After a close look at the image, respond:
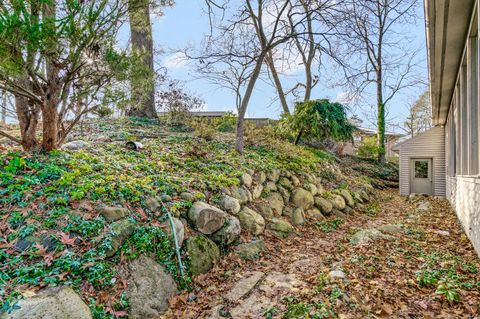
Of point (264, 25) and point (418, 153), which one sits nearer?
point (264, 25)

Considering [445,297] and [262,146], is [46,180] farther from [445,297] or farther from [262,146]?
[262,146]

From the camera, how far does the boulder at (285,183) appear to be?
6258 millimetres

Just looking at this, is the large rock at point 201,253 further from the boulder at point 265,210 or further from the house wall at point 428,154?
the house wall at point 428,154

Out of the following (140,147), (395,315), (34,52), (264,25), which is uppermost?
(264,25)

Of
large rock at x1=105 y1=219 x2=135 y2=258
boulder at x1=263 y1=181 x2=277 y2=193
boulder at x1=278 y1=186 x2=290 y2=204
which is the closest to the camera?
large rock at x1=105 y1=219 x2=135 y2=258

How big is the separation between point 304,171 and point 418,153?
659 cm

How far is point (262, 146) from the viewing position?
802 centimetres

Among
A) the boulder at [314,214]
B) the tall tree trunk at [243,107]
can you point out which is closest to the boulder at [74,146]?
the tall tree trunk at [243,107]

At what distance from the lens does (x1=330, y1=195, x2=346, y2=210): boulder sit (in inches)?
261

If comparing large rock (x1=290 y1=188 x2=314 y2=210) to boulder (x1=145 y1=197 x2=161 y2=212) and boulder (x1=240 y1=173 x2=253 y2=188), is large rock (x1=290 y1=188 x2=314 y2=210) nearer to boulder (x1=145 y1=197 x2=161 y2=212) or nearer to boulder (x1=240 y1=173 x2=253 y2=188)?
boulder (x1=240 y1=173 x2=253 y2=188)

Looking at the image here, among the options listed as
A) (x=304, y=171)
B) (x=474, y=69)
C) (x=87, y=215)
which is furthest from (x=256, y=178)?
(x=474, y=69)

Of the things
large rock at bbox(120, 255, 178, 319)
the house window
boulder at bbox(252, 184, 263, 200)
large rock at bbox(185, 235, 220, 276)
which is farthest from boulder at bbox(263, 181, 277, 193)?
the house window

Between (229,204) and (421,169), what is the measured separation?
396 inches

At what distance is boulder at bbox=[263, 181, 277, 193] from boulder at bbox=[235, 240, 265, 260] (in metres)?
1.58
